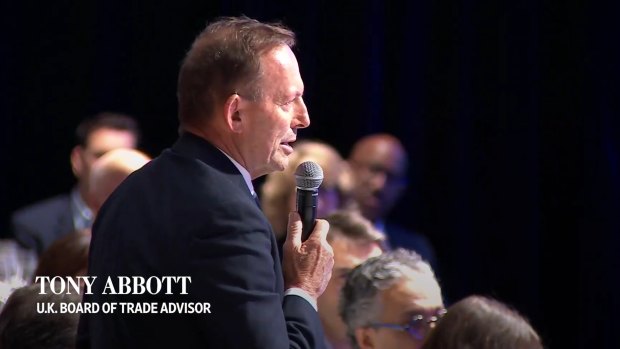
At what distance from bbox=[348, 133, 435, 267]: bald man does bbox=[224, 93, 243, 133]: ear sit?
8.49 feet

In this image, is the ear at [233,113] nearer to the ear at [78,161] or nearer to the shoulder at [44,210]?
the shoulder at [44,210]

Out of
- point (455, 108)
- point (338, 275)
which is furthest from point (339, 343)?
point (455, 108)

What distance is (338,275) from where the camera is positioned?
300 centimetres

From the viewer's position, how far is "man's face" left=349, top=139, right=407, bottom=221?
4.47 meters

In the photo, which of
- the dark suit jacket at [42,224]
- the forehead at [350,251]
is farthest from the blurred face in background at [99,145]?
the forehead at [350,251]

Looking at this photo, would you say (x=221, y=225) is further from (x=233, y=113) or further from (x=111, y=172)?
(x=111, y=172)

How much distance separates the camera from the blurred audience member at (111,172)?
3.35m

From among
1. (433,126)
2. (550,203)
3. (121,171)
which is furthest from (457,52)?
(121,171)

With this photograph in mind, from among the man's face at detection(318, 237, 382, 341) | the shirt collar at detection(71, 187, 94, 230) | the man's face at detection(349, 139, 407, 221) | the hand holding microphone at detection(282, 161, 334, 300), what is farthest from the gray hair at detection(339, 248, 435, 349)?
the man's face at detection(349, 139, 407, 221)

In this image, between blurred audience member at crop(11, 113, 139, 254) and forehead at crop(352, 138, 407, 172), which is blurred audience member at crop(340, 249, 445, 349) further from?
forehead at crop(352, 138, 407, 172)

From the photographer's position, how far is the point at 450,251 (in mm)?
5129

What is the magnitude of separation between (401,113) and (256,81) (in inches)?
131

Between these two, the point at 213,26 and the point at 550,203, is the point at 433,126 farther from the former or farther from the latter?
the point at 213,26

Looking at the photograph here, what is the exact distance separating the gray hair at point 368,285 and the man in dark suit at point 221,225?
76cm
